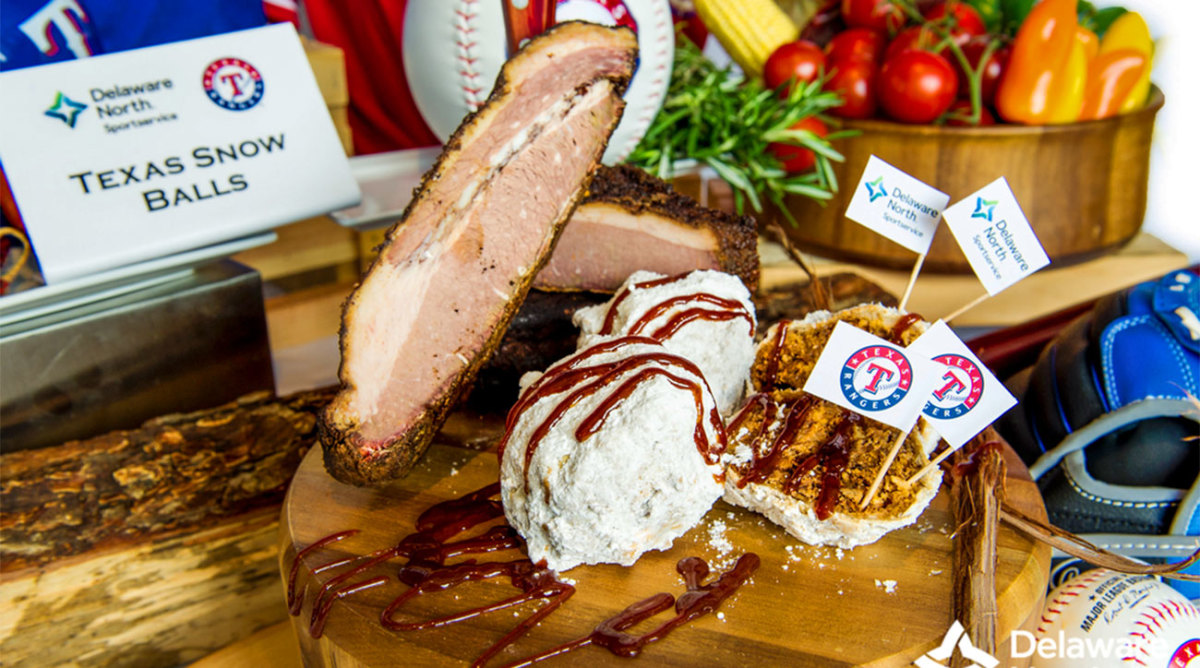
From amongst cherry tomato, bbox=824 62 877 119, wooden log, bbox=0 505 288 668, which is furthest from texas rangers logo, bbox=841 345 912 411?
cherry tomato, bbox=824 62 877 119

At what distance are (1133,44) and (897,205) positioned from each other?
1.66 m

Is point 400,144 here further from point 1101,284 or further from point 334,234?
point 1101,284

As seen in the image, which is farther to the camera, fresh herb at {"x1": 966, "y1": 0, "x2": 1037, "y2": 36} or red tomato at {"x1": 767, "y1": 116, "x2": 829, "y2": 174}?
fresh herb at {"x1": 966, "y1": 0, "x2": 1037, "y2": 36}

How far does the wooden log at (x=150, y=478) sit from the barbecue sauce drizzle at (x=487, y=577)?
A: 54cm

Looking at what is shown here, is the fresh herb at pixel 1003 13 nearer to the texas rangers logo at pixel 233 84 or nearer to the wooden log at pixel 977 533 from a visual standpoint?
the wooden log at pixel 977 533

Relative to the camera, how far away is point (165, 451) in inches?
72.4

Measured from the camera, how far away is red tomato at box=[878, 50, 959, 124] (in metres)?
2.49

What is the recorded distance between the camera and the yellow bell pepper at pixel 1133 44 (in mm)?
2617

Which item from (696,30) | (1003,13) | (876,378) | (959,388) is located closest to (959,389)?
(959,388)

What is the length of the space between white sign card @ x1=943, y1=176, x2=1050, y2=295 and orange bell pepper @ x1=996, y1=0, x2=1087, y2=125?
4.13 ft

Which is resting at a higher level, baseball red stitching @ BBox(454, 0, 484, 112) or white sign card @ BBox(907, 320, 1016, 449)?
baseball red stitching @ BBox(454, 0, 484, 112)

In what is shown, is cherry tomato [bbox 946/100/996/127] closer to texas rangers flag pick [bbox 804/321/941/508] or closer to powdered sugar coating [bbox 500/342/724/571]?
texas rangers flag pick [bbox 804/321/941/508]

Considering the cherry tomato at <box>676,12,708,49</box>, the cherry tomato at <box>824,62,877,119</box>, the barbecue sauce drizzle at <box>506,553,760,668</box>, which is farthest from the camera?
the cherry tomato at <box>676,12,708,49</box>

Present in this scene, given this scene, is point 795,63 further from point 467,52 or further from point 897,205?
point 897,205
